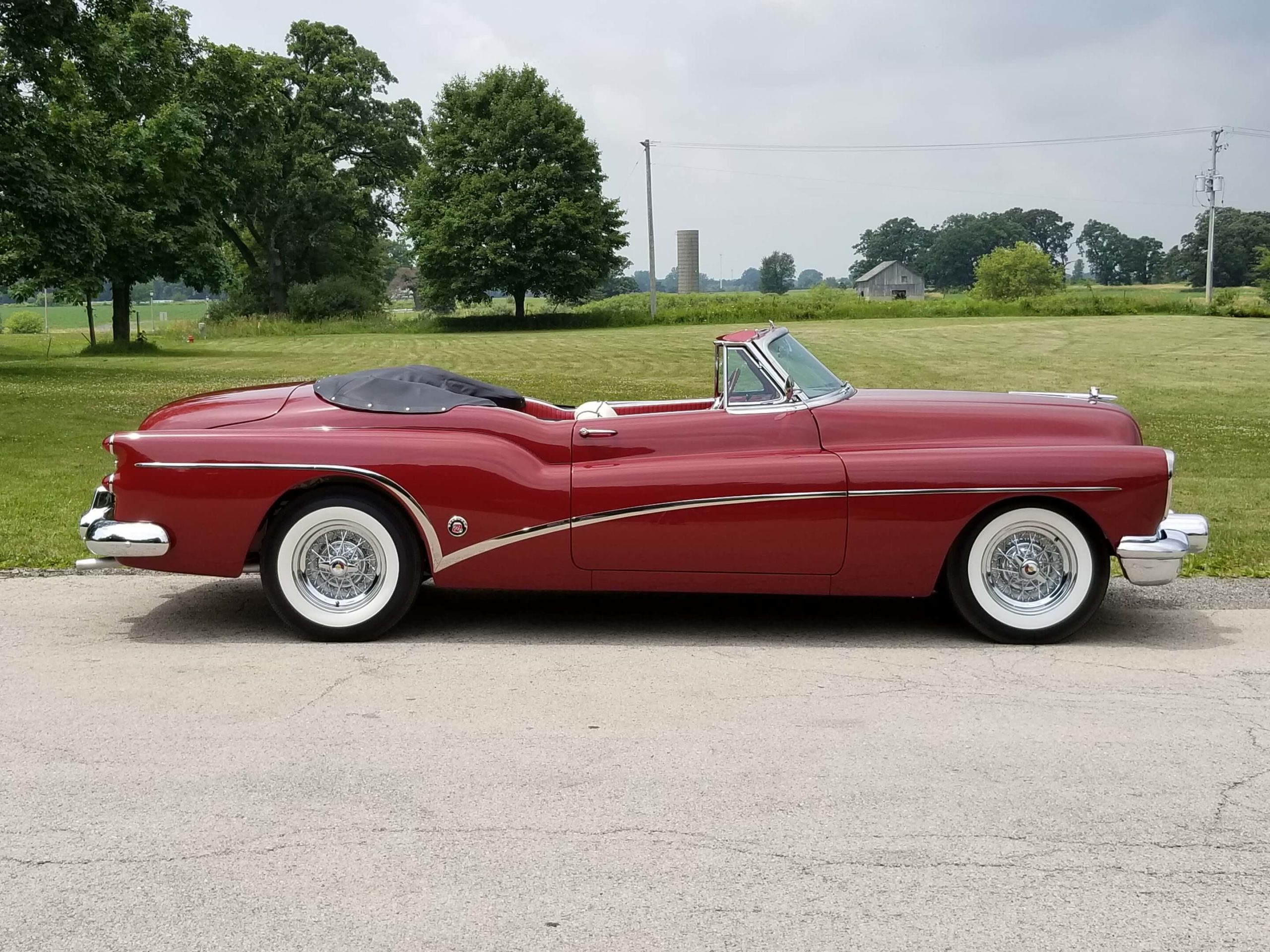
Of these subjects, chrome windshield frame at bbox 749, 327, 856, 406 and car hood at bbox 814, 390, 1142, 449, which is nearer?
car hood at bbox 814, 390, 1142, 449

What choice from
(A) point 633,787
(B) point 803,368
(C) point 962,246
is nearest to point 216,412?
(B) point 803,368

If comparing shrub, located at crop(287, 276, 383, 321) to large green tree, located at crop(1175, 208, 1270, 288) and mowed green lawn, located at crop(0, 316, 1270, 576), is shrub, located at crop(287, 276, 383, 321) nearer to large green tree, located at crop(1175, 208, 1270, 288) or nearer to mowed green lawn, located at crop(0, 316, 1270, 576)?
mowed green lawn, located at crop(0, 316, 1270, 576)

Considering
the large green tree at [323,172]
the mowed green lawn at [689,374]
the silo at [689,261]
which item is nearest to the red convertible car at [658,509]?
the mowed green lawn at [689,374]

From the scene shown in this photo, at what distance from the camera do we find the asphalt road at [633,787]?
2.99 metres

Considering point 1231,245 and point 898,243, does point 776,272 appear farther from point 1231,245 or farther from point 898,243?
point 1231,245

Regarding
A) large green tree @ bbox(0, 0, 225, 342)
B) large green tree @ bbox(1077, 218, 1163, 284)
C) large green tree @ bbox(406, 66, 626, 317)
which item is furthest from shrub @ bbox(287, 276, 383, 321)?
large green tree @ bbox(1077, 218, 1163, 284)

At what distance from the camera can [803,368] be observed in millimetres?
6062

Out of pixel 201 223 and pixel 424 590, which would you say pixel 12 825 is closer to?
pixel 424 590

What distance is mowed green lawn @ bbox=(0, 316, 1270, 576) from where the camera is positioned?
1000cm

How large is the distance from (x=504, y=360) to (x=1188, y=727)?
29.3 metres

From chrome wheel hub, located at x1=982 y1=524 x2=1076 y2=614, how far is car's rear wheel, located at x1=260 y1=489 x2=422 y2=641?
258cm

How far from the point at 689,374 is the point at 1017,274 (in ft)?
300

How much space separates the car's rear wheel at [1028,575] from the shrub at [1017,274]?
107m

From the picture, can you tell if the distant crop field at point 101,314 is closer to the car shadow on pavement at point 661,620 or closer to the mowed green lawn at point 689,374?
the mowed green lawn at point 689,374
